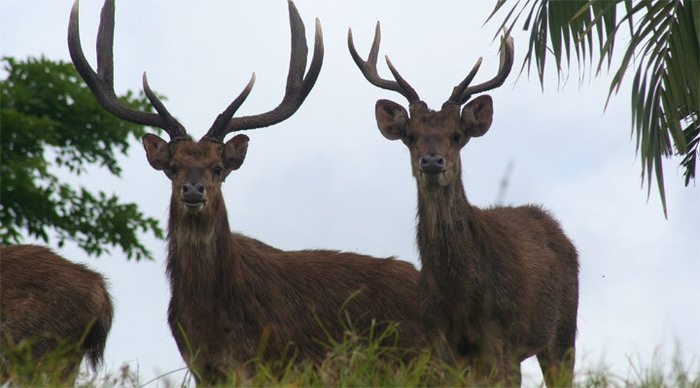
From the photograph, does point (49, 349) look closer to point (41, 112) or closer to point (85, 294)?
point (85, 294)

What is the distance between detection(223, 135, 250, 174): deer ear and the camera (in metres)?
9.63

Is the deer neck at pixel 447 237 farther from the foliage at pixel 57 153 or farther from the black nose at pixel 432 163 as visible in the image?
the foliage at pixel 57 153

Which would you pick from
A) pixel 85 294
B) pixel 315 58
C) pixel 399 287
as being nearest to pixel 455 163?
→ pixel 399 287

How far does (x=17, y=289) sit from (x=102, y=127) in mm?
12554

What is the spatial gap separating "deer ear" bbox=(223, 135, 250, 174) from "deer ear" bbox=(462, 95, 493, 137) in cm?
169

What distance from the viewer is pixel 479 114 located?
955cm

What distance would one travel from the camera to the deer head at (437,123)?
880 cm

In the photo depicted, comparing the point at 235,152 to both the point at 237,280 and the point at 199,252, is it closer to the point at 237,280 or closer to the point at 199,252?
the point at 199,252

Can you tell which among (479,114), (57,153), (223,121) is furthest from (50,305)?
(57,153)

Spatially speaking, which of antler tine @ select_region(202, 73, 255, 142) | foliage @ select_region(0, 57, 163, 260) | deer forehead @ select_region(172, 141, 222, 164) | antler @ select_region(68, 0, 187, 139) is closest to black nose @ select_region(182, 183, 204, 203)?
deer forehead @ select_region(172, 141, 222, 164)

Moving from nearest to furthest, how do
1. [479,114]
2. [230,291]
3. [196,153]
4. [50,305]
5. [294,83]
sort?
[230,291], [196,153], [479,114], [50,305], [294,83]

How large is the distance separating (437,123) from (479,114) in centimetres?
60

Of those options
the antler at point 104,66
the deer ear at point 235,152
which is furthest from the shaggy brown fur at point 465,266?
the antler at point 104,66

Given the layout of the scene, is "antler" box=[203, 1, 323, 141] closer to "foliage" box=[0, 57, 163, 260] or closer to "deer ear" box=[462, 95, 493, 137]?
"deer ear" box=[462, 95, 493, 137]
